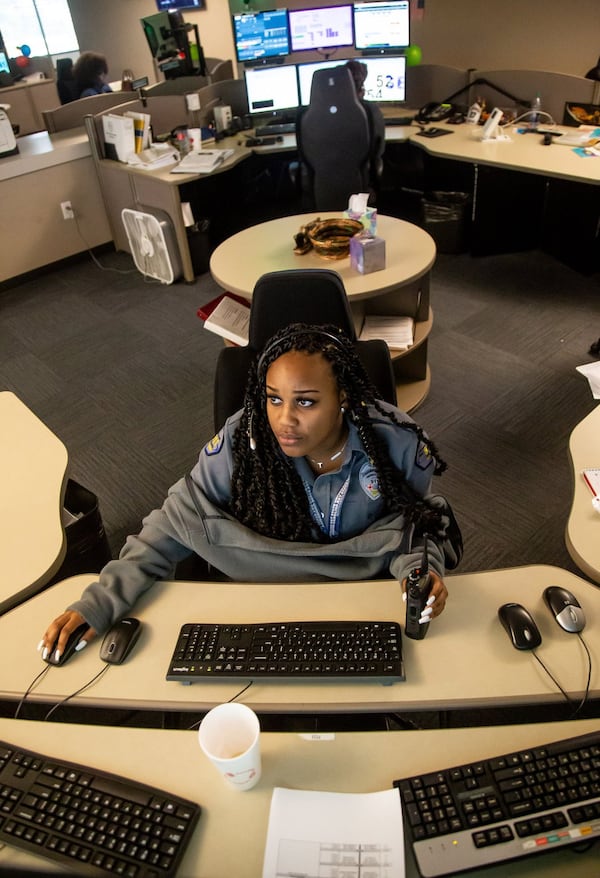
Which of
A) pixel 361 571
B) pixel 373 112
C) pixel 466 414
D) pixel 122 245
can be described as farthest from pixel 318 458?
pixel 122 245

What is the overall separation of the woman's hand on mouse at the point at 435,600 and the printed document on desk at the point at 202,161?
10.9 feet

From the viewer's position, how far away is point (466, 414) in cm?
281

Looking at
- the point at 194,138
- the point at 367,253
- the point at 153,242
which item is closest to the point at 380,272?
the point at 367,253

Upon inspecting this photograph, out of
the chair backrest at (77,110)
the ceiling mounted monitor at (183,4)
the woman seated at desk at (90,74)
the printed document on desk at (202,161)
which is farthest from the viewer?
the ceiling mounted monitor at (183,4)

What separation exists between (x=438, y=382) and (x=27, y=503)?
2023 mm

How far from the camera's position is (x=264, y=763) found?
3.39 feet

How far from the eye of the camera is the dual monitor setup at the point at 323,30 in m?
4.19

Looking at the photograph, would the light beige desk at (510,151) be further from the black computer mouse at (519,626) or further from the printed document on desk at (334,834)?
the printed document on desk at (334,834)

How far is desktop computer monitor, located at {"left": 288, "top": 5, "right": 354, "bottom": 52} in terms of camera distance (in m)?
4.27

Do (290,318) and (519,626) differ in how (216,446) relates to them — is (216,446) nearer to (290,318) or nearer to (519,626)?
(290,318)

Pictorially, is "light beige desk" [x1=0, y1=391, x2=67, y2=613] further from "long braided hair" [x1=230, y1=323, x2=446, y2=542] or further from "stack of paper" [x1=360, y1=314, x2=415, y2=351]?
"stack of paper" [x1=360, y1=314, x2=415, y2=351]

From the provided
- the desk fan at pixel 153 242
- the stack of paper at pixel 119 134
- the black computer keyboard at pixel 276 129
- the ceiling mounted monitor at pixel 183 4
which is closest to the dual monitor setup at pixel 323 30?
the black computer keyboard at pixel 276 129

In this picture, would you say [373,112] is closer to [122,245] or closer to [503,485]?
[122,245]

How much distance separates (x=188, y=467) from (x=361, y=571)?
1.44m
